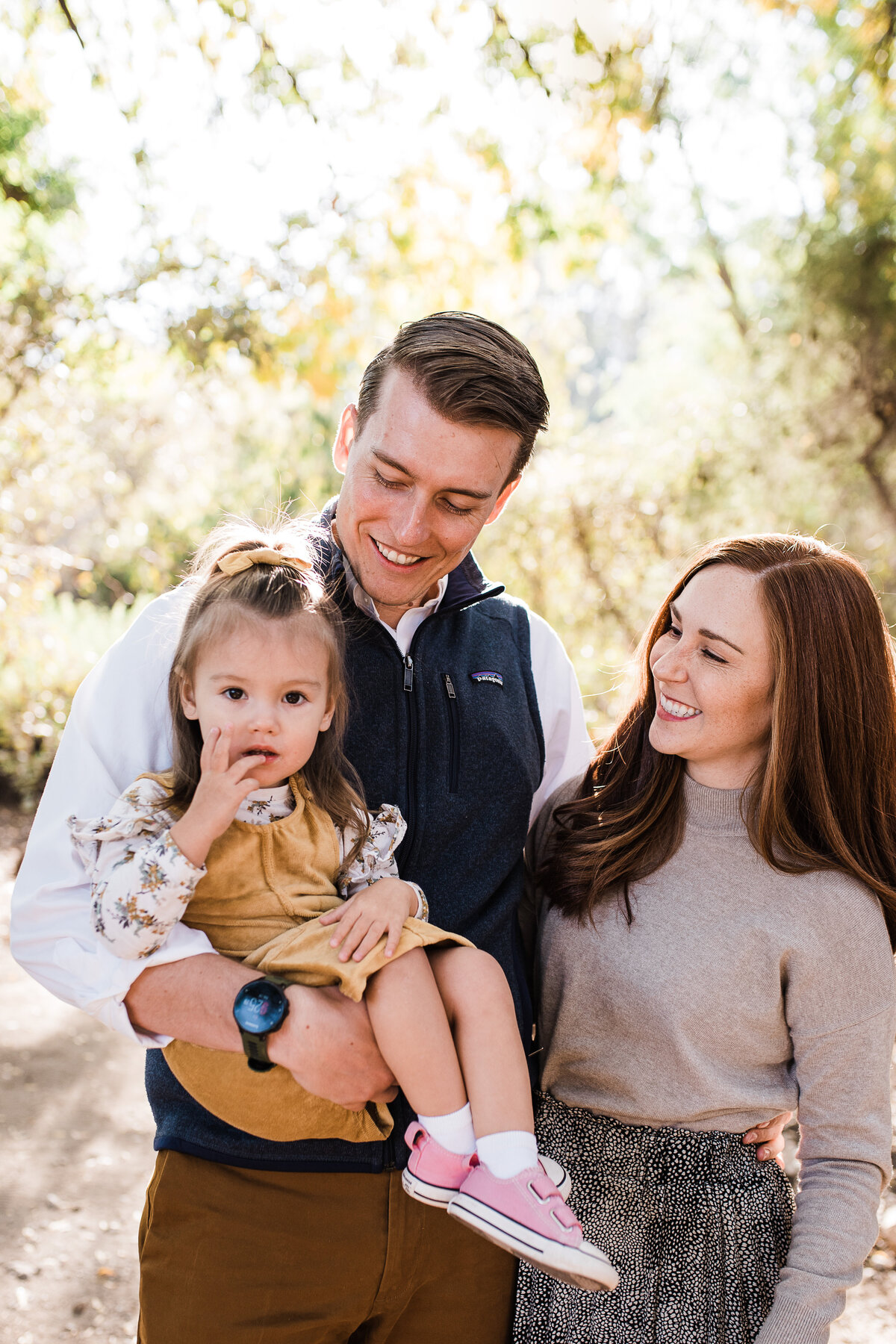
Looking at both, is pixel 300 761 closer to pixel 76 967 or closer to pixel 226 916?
pixel 226 916

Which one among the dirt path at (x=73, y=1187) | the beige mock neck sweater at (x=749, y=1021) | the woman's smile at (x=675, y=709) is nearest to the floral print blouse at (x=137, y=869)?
the beige mock neck sweater at (x=749, y=1021)

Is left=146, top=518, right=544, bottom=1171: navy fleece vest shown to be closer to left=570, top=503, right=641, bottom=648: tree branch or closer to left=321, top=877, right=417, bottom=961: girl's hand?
left=321, top=877, right=417, bottom=961: girl's hand

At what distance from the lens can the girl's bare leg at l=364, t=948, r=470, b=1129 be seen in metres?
1.66

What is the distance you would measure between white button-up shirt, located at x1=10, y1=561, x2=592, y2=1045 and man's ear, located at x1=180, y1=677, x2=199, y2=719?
0.07m

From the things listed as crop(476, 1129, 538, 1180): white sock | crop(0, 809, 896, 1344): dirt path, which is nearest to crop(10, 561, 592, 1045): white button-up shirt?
crop(476, 1129, 538, 1180): white sock

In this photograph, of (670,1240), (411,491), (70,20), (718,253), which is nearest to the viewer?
(670,1240)

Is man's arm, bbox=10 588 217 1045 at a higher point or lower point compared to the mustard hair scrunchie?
lower

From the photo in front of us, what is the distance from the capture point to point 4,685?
8.23 m

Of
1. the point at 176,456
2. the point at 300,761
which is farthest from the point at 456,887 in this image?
the point at 176,456

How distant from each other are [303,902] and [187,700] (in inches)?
16.7

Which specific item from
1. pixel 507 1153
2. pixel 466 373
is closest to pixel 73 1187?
pixel 507 1153

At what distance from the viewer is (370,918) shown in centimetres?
168

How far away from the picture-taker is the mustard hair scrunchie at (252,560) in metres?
1.84

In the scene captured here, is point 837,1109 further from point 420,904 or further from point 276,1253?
point 276,1253
